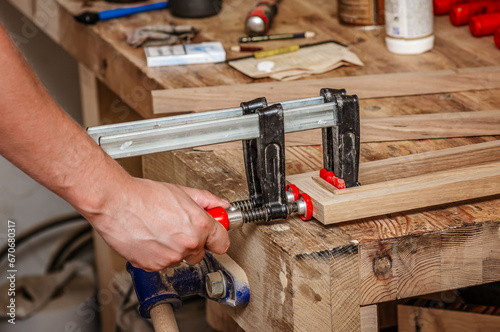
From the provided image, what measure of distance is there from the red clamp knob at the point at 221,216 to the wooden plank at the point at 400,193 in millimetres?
108

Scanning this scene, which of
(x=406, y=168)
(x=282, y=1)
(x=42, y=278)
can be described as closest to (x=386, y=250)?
(x=406, y=168)

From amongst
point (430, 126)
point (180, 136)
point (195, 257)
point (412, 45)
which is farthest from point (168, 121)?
point (412, 45)

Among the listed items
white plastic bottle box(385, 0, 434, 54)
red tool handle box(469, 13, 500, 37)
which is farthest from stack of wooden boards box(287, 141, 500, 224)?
red tool handle box(469, 13, 500, 37)

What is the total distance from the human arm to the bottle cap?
2.40 feet

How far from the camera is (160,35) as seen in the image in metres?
1.44

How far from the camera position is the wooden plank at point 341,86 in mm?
1104

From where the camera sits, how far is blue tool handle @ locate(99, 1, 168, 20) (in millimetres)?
1596

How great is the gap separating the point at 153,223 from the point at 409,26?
0.79 meters

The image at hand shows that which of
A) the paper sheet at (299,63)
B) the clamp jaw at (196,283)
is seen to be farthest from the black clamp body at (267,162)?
the paper sheet at (299,63)

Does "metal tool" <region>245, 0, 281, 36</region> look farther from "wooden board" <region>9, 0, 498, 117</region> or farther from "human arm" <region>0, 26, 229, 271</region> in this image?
"human arm" <region>0, 26, 229, 271</region>

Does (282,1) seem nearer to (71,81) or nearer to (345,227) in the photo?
(71,81)

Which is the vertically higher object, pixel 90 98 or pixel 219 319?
pixel 90 98

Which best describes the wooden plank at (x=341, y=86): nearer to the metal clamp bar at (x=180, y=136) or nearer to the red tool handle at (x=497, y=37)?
the red tool handle at (x=497, y=37)

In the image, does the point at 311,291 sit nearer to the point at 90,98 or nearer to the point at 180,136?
the point at 180,136
